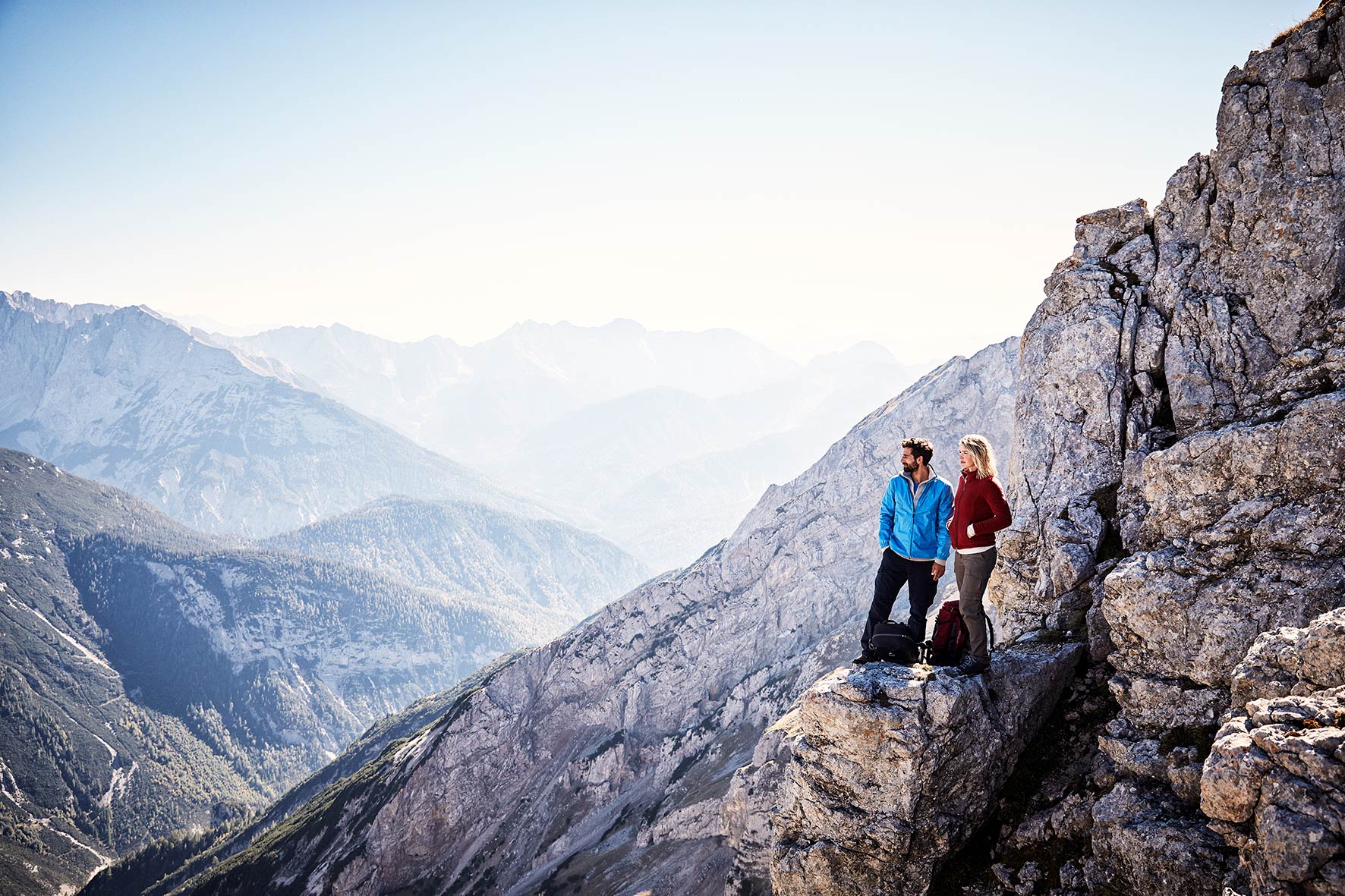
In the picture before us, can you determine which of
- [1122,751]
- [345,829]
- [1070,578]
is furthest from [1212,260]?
[345,829]

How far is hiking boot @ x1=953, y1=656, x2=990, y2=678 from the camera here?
1483 cm

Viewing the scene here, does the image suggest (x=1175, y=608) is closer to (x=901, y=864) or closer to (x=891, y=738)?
(x=891, y=738)

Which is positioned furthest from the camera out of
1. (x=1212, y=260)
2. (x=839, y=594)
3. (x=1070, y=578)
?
(x=839, y=594)

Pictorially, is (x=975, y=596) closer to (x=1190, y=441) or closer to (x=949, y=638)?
(x=949, y=638)

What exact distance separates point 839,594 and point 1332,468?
319 feet

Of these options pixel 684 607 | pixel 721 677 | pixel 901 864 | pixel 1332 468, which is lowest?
pixel 721 677

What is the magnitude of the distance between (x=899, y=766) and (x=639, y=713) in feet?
340

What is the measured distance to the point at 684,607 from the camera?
124688 mm

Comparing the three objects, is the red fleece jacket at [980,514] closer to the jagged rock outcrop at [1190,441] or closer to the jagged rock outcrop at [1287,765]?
the jagged rock outcrop at [1190,441]

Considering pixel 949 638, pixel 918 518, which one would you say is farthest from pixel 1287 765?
pixel 918 518

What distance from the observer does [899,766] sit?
14.2 metres

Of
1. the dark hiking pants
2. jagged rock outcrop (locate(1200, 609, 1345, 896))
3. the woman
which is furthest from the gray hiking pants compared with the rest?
jagged rock outcrop (locate(1200, 609, 1345, 896))

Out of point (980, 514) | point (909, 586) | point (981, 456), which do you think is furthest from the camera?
point (981, 456)

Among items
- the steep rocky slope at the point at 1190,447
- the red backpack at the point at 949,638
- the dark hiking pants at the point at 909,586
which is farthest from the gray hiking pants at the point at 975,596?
the steep rocky slope at the point at 1190,447
